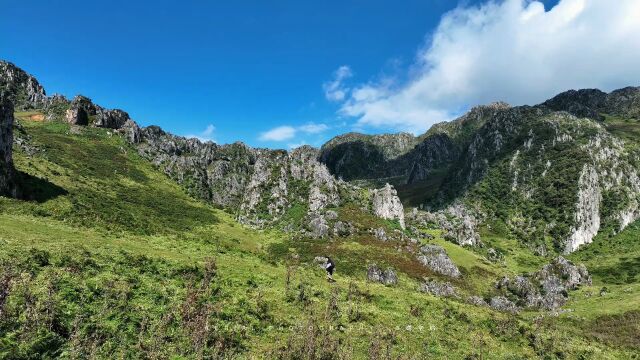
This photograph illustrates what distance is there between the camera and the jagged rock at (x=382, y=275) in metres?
69.7

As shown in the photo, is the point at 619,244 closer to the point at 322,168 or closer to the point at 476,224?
the point at 476,224

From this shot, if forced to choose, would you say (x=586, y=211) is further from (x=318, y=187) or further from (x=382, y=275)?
(x=382, y=275)

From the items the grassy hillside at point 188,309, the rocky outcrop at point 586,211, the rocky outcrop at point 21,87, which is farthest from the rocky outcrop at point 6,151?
the rocky outcrop at point 586,211

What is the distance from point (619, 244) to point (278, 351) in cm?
18851

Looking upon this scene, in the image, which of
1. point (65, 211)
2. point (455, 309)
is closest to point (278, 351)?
point (455, 309)

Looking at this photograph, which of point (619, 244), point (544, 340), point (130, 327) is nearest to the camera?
point (130, 327)

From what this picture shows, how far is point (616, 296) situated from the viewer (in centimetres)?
8562

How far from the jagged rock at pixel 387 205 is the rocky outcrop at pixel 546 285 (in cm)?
3054

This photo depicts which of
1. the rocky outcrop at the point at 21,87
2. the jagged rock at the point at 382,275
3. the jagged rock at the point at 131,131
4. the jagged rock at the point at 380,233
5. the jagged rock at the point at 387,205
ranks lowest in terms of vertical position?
the jagged rock at the point at 382,275

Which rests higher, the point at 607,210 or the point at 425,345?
the point at 607,210

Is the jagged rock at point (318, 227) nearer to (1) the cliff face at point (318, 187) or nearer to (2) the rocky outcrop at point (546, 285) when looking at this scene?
(1) the cliff face at point (318, 187)

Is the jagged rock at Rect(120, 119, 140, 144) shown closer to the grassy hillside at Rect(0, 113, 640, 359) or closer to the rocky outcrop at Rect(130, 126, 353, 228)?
the rocky outcrop at Rect(130, 126, 353, 228)

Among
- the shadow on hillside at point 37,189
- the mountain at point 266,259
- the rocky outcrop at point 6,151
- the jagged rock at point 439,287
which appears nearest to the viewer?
the mountain at point 266,259

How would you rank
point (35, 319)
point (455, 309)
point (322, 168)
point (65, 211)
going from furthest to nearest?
point (322, 168) → point (65, 211) → point (455, 309) → point (35, 319)
